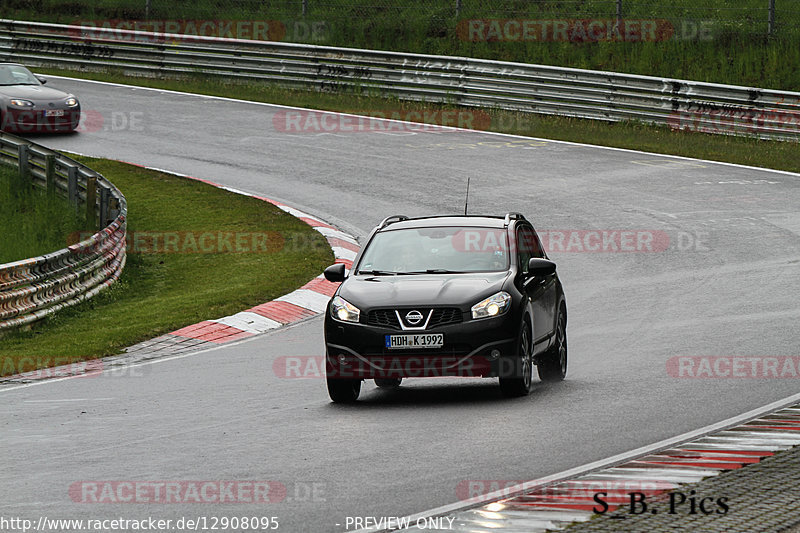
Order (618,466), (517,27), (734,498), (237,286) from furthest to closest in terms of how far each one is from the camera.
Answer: (517,27) < (237,286) < (618,466) < (734,498)

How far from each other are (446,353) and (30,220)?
1182cm

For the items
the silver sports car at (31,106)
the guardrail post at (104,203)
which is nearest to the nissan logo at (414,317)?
the guardrail post at (104,203)

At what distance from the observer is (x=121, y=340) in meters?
14.8

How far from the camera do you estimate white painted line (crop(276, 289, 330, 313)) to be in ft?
54.2

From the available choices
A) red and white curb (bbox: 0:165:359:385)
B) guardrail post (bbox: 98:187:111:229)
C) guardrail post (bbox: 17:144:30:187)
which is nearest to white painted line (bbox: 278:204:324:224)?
red and white curb (bbox: 0:165:359:385)

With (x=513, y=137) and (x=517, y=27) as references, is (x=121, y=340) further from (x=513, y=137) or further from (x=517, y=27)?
(x=517, y=27)

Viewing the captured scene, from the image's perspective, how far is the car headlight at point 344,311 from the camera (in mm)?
11086

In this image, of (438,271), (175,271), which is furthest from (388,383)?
(175,271)

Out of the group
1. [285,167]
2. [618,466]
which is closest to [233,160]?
[285,167]

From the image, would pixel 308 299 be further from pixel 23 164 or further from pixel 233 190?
pixel 23 164

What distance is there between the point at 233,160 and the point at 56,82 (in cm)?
1044

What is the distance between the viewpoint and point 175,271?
19578 millimetres

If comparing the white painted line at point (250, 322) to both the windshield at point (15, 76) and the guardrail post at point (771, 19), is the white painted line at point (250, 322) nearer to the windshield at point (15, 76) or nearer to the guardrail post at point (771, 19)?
the windshield at point (15, 76)

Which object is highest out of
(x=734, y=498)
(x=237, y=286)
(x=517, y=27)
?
(x=517, y=27)
